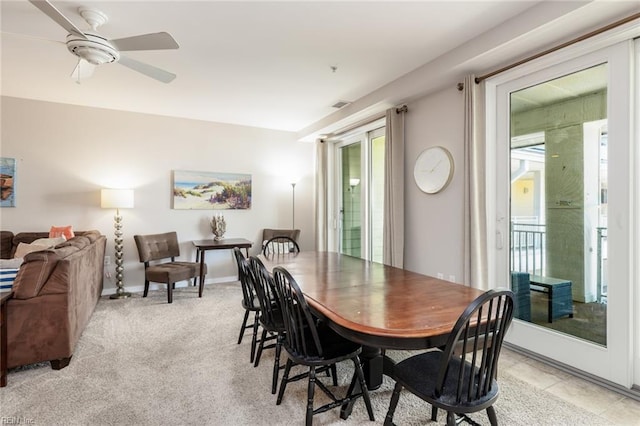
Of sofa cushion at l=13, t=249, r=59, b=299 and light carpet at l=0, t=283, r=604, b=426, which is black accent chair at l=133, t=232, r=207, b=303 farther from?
sofa cushion at l=13, t=249, r=59, b=299

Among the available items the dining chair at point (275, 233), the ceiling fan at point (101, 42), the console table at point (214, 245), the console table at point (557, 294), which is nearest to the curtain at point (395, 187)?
the console table at point (557, 294)

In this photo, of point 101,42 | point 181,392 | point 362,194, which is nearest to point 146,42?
point 101,42

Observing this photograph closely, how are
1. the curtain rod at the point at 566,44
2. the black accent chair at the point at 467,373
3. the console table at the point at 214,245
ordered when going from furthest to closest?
the console table at the point at 214,245
the curtain rod at the point at 566,44
the black accent chair at the point at 467,373

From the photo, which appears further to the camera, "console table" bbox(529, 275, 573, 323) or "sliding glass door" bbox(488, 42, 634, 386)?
"console table" bbox(529, 275, 573, 323)

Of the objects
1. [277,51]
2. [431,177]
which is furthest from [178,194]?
[431,177]

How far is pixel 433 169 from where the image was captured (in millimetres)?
3555

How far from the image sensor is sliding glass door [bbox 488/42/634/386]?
2.17 meters

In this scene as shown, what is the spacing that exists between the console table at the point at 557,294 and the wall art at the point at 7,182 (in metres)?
6.10

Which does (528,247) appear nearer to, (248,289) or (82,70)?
(248,289)

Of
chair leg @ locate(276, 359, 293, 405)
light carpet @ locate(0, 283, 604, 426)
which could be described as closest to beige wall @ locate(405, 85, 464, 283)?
light carpet @ locate(0, 283, 604, 426)

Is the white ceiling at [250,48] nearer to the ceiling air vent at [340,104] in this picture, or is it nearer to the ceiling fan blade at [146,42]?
the ceiling air vent at [340,104]

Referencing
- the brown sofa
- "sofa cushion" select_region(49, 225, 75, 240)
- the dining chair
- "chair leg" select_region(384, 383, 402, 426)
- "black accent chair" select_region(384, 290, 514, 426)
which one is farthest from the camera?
the dining chair

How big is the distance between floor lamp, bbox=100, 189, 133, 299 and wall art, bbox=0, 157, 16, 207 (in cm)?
106

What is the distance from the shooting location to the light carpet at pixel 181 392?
1.88 meters
